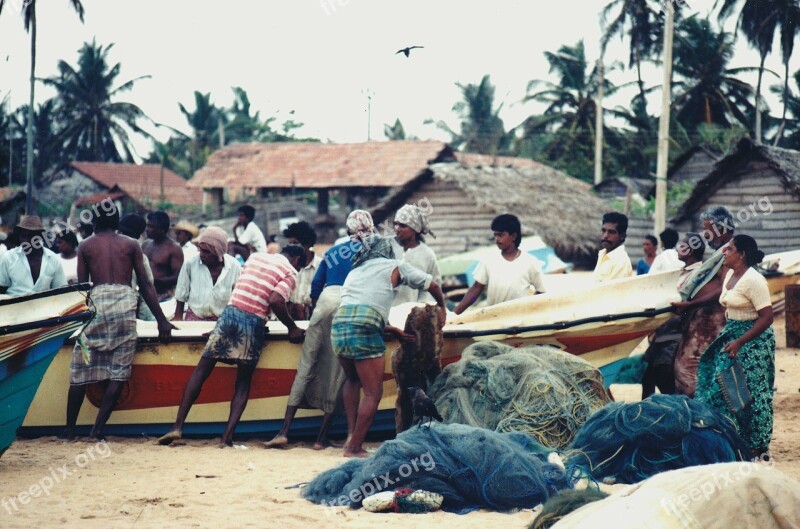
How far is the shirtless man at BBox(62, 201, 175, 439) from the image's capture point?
745cm

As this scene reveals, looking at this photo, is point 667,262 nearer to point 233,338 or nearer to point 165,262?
point 233,338

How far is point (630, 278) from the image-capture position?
7.91m

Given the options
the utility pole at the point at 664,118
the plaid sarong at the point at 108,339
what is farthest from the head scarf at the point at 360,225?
the utility pole at the point at 664,118

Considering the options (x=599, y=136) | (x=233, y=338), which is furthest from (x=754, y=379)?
(x=599, y=136)

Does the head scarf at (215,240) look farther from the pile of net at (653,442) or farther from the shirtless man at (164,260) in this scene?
the pile of net at (653,442)

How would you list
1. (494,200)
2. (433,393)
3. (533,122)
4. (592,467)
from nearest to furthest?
(592,467) < (433,393) < (494,200) < (533,122)

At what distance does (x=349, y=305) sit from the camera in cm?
695

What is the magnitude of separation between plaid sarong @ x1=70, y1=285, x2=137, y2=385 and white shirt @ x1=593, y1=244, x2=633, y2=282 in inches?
152

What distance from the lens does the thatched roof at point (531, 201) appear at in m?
25.4

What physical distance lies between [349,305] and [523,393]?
53.0 inches

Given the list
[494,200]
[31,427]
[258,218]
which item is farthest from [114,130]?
[31,427]

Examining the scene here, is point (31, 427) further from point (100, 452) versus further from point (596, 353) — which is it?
point (596, 353)

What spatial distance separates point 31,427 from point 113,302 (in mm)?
1353

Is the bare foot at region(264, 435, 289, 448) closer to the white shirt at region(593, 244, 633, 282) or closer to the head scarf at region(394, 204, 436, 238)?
the head scarf at region(394, 204, 436, 238)
